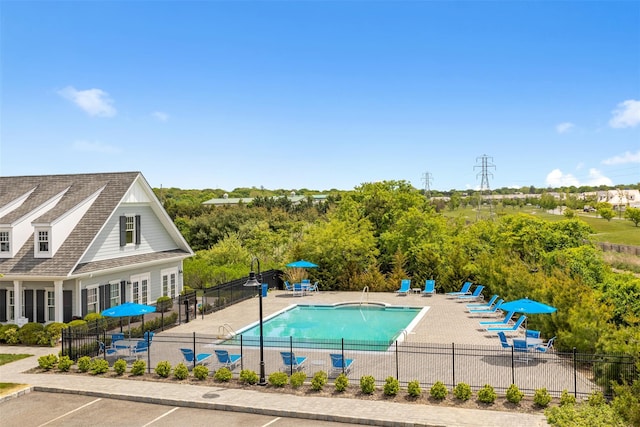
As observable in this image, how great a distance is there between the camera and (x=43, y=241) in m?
25.6

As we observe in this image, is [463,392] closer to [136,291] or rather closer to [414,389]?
[414,389]

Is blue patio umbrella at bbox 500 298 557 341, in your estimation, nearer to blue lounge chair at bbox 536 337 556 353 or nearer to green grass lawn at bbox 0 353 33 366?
blue lounge chair at bbox 536 337 556 353

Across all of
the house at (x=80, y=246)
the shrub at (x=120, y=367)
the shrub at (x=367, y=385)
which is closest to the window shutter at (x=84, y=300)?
the house at (x=80, y=246)

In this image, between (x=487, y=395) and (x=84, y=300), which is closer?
(x=487, y=395)

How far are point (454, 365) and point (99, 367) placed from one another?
11.9 m

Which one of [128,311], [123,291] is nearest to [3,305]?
[123,291]

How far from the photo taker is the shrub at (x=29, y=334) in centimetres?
2317

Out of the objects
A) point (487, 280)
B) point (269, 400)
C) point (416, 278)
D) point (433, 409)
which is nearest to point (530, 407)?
point (433, 409)

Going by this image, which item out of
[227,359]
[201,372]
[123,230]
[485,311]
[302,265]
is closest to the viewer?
[201,372]

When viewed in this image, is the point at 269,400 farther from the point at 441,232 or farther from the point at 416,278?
the point at 441,232

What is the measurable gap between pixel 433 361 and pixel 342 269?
20.2 m

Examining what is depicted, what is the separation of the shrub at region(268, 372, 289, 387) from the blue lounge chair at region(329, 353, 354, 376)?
167 cm

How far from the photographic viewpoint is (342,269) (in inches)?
1556

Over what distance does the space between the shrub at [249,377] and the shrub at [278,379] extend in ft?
1.86
